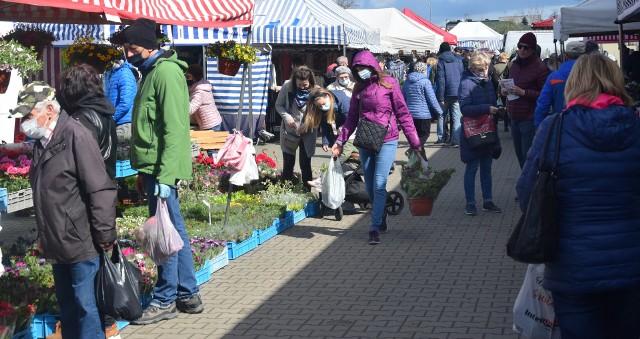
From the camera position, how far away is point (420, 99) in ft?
55.1

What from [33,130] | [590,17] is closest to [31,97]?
[33,130]

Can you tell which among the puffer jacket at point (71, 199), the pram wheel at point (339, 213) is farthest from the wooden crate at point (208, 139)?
the puffer jacket at point (71, 199)

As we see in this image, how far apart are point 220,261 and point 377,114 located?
2.14m

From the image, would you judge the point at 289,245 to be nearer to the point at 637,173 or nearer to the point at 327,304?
the point at 327,304

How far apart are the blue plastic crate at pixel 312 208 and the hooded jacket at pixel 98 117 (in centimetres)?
525

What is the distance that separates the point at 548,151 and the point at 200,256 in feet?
15.0

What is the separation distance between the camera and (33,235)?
336 inches

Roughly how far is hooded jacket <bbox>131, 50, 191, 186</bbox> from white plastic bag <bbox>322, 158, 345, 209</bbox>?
3.62m

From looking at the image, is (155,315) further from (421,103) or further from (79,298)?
(421,103)

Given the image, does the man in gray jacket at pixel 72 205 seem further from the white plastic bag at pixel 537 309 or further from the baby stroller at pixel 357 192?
the baby stroller at pixel 357 192

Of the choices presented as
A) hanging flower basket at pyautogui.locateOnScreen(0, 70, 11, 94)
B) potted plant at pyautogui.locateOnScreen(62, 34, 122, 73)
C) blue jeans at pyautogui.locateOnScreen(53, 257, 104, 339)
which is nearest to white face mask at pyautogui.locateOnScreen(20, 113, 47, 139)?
blue jeans at pyautogui.locateOnScreen(53, 257, 104, 339)

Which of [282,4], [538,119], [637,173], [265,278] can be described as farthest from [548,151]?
[282,4]

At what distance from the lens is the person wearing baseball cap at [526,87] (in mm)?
11086

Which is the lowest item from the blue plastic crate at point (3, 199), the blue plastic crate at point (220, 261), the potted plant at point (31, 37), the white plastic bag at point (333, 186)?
the blue plastic crate at point (220, 261)
